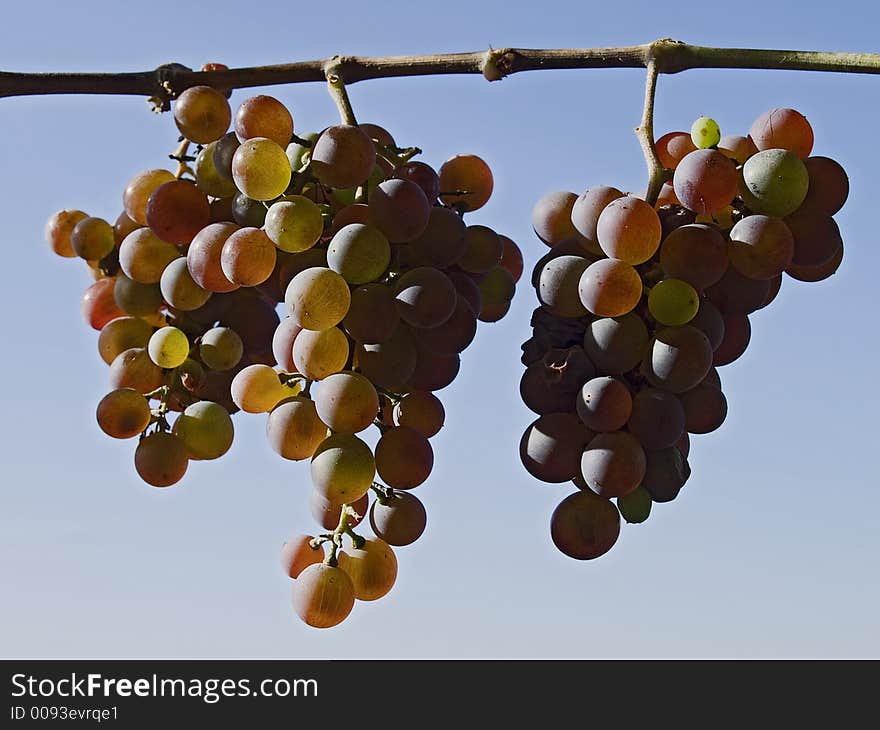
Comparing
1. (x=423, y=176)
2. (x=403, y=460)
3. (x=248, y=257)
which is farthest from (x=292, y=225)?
(x=403, y=460)

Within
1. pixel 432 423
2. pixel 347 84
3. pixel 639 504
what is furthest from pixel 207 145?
pixel 639 504

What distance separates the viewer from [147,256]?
53.1 inches

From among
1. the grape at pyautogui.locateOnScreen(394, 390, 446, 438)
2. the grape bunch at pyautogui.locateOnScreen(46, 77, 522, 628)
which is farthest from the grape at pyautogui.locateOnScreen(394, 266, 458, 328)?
the grape at pyautogui.locateOnScreen(394, 390, 446, 438)

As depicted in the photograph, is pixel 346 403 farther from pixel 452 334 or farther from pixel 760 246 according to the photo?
pixel 760 246

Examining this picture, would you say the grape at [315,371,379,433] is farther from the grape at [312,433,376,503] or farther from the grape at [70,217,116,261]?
the grape at [70,217,116,261]

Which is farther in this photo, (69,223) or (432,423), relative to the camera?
(69,223)

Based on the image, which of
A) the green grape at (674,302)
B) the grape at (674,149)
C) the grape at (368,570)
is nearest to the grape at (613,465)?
the green grape at (674,302)

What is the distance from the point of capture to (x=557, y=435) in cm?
119

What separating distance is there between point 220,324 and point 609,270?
0.45 metres

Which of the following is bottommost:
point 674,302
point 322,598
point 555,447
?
point 322,598

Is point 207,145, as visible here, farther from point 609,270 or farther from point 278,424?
point 609,270

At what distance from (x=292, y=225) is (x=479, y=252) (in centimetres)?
22

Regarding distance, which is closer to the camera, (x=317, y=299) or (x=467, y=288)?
(x=317, y=299)

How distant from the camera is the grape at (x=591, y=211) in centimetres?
124
